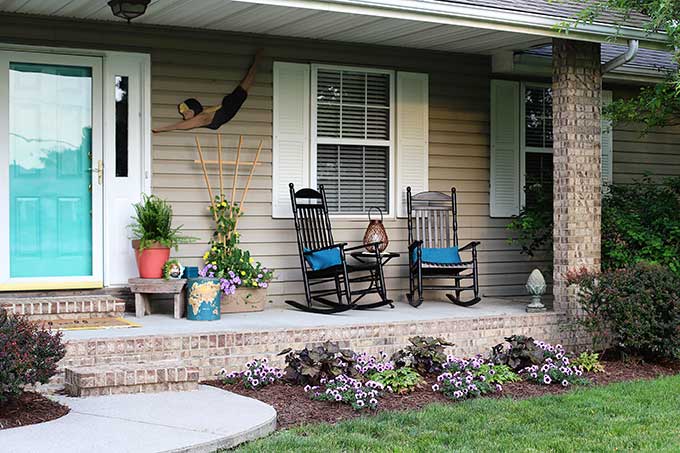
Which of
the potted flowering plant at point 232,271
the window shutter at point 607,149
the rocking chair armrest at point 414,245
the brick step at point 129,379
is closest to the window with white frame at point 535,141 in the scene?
the window shutter at point 607,149

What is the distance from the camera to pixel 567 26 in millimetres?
7176

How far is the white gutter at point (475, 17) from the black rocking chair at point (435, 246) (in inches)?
70.8

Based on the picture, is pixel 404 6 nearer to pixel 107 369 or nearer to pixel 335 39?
pixel 335 39

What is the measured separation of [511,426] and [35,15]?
456 cm

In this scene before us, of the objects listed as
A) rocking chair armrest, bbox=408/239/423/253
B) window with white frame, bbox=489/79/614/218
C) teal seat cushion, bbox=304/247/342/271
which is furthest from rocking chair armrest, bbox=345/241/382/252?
window with white frame, bbox=489/79/614/218

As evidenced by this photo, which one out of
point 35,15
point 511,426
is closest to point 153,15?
point 35,15

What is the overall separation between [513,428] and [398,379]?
1087 mm

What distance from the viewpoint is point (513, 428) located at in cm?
505

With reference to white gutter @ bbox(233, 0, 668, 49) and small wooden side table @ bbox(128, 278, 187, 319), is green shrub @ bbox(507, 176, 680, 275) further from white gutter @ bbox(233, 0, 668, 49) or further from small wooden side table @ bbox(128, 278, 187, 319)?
small wooden side table @ bbox(128, 278, 187, 319)

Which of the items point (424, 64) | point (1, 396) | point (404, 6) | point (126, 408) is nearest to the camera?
point (1, 396)

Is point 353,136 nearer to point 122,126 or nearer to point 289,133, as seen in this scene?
point 289,133

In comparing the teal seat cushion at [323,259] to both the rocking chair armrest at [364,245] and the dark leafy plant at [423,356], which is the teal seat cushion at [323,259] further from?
the dark leafy plant at [423,356]

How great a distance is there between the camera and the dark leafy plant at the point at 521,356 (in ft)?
21.6

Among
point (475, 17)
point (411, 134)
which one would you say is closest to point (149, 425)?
point (475, 17)
